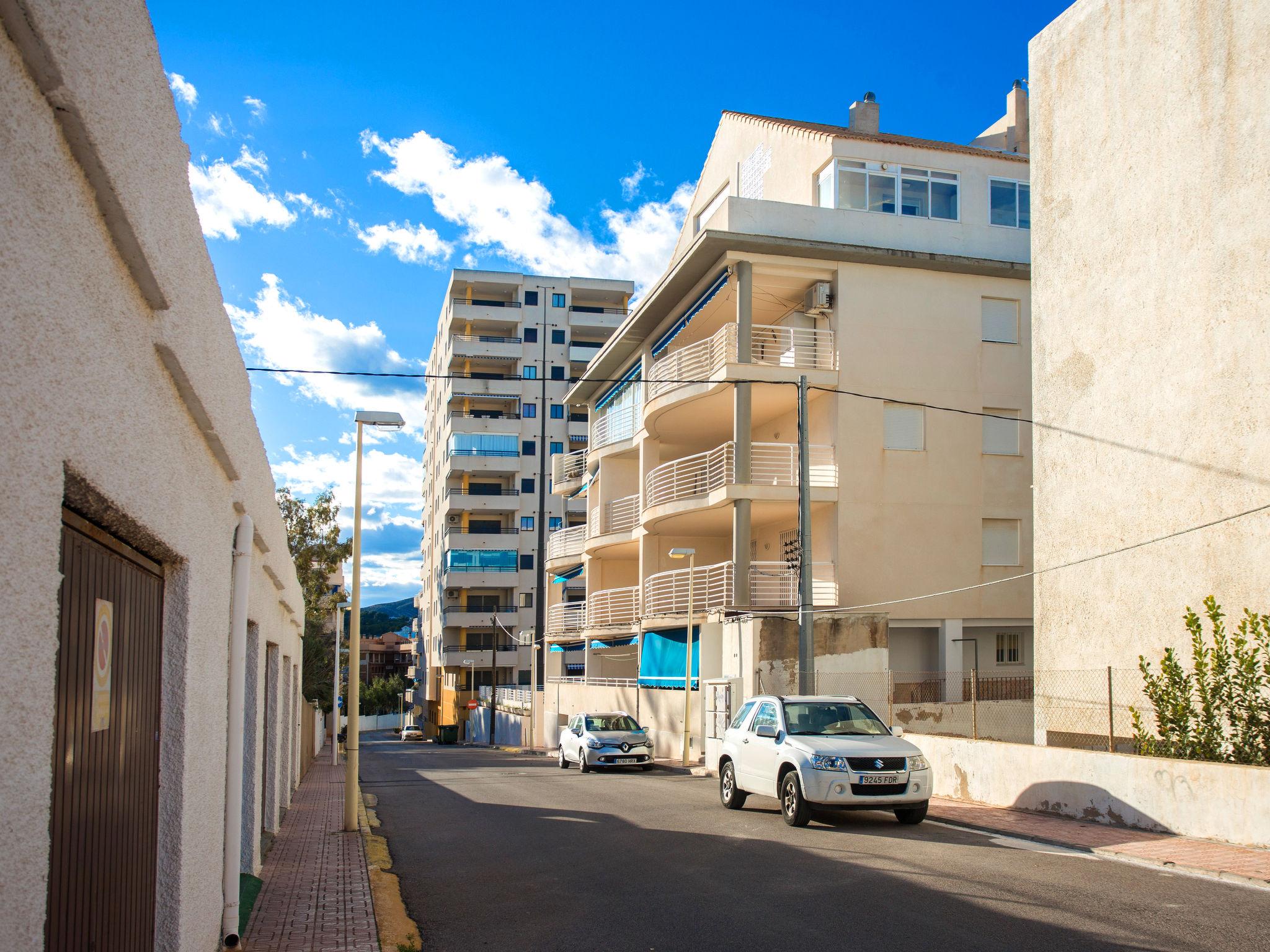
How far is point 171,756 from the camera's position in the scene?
5.77m

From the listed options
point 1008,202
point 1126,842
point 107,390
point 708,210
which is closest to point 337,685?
point 708,210

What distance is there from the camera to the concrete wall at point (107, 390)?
117 inches

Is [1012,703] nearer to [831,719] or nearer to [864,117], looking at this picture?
[831,719]

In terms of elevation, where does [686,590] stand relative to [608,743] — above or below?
above

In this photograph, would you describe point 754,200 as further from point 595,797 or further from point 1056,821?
point 1056,821

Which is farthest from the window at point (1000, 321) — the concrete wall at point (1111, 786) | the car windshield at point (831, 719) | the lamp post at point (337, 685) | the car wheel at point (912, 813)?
the lamp post at point (337, 685)

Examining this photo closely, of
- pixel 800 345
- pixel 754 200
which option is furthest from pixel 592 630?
pixel 754 200

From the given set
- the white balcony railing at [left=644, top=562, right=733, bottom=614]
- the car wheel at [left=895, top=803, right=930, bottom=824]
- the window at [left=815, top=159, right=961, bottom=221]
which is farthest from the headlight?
the window at [left=815, top=159, right=961, bottom=221]

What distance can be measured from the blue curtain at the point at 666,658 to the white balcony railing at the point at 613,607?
2.25m

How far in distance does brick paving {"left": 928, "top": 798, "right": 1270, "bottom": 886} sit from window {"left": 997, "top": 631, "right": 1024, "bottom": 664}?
15.3 m

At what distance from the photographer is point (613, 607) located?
3794 cm

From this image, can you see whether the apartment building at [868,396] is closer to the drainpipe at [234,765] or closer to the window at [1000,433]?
the window at [1000,433]

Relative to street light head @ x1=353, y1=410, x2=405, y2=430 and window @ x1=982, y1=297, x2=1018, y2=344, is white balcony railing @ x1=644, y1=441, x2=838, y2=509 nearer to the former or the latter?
window @ x1=982, y1=297, x2=1018, y2=344

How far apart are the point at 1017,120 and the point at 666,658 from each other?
71.7ft
